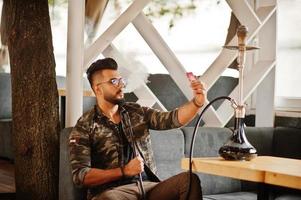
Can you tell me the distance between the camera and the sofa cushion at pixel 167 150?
9.94 ft

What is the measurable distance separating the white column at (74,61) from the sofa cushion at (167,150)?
522 millimetres

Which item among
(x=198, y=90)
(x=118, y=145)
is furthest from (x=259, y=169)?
(x=118, y=145)

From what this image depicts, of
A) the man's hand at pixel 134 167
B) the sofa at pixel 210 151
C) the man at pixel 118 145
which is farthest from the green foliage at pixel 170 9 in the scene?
the man's hand at pixel 134 167

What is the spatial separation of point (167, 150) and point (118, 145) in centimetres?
58

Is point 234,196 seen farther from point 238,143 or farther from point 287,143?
point 238,143

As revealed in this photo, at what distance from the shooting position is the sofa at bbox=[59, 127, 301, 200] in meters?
2.78

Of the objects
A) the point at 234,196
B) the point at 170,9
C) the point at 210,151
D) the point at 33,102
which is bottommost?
the point at 234,196

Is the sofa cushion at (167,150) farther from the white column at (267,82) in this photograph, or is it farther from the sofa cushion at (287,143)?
the white column at (267,82)

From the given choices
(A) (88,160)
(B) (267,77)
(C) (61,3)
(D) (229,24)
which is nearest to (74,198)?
(A) (88,160)

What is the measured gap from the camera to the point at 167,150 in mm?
3074

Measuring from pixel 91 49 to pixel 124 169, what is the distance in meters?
1.12

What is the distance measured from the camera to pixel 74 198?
2.63m

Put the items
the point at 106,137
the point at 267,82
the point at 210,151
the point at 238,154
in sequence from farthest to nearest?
the point at 267,82 < the point at 210,151 < the point at 106,137 < the point at 238,154

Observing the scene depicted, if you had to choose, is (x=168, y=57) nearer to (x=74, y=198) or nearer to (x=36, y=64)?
(x=36, y=64)
